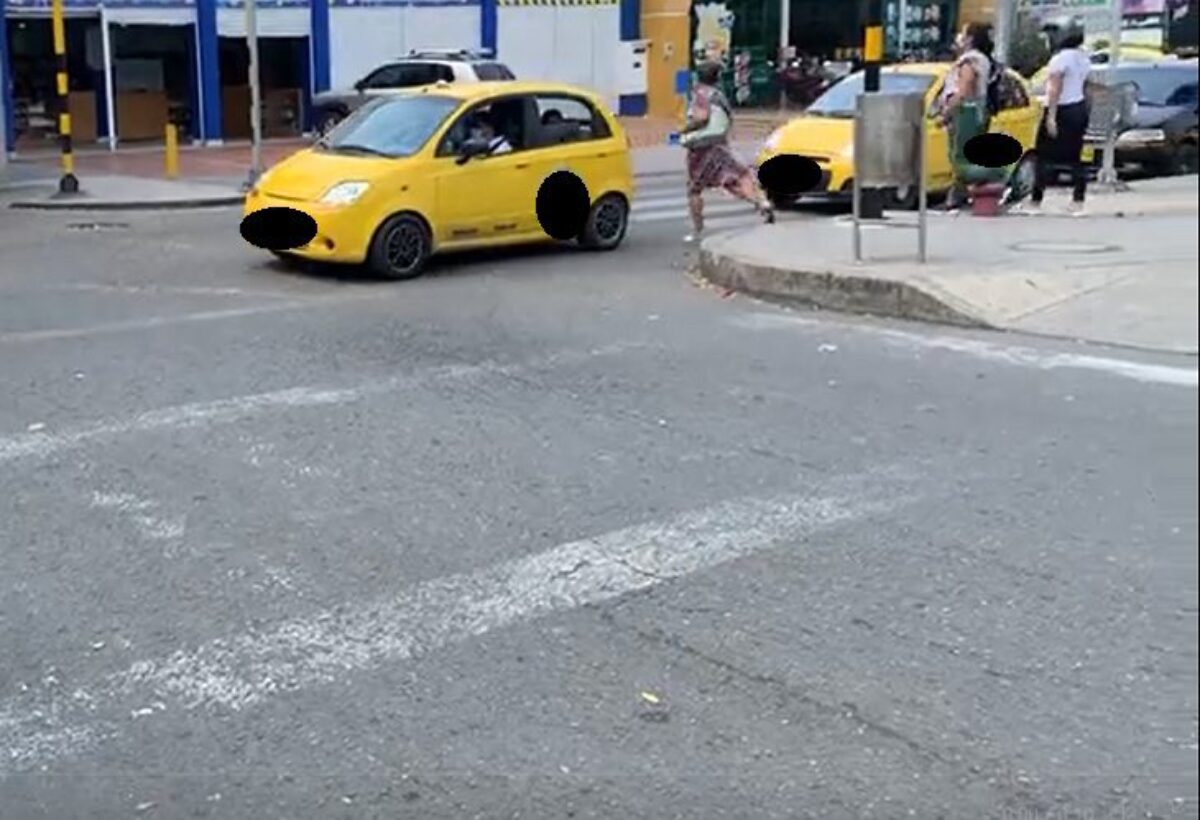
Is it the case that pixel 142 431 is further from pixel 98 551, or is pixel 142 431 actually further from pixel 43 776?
pixel 43 776

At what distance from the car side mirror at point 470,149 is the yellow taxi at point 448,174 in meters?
0.01

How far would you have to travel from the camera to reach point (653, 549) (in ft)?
18.8

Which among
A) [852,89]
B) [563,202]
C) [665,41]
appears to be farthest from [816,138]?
[665,41]

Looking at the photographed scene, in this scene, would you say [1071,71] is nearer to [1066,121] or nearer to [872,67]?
[1066,121]

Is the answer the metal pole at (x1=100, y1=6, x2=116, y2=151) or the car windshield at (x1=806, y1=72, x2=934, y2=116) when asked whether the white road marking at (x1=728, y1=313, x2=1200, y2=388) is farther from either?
the metal pole at (x1=100, y1=6, x2=116, y2=151)

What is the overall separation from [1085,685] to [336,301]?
8.01 m

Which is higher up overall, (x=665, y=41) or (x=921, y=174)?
(x=665, y=41)

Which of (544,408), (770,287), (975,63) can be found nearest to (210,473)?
(544,408)

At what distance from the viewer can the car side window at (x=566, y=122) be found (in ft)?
45.7

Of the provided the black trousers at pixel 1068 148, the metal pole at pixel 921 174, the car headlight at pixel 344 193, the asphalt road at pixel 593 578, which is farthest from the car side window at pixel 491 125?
the black trousers at pixel 1068 148

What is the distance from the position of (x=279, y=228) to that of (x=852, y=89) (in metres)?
8.42

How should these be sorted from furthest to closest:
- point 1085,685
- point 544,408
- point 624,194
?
1. point 624,194
2. point 544,408
3. point 1085,685

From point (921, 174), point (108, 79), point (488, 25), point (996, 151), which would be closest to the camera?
point (996, 151)

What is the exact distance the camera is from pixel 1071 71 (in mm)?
13602
